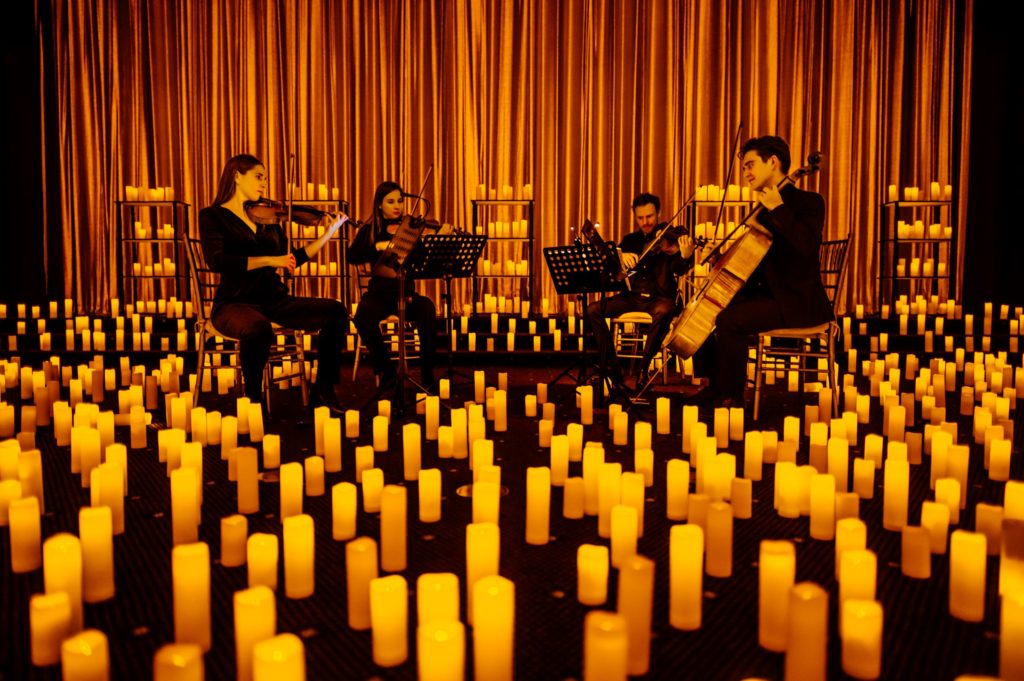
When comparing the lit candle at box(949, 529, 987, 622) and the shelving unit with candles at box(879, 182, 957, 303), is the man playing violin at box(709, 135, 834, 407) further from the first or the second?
the shelving unit with candles at box(879, 182, 957, 303)

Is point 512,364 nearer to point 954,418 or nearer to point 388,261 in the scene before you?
point 388,261

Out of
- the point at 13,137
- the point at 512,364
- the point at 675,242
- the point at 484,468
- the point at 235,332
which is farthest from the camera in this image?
the point at 13,137

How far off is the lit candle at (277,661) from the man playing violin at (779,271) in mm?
2922

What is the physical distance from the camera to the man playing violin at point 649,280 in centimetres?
434

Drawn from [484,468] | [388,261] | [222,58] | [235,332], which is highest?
[222,58]

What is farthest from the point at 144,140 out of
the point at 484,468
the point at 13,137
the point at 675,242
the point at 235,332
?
the point at 484,468

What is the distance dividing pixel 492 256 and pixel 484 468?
17.9ft

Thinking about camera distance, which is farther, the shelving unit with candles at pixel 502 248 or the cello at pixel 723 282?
the shelving unit with candles at pixel 502 248

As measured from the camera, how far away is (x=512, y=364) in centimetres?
592

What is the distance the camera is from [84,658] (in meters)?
1.21

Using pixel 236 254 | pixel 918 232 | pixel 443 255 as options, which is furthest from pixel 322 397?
pixel 918 232

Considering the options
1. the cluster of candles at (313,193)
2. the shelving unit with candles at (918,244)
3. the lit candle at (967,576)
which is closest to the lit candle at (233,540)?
the lit candle at (967,576)

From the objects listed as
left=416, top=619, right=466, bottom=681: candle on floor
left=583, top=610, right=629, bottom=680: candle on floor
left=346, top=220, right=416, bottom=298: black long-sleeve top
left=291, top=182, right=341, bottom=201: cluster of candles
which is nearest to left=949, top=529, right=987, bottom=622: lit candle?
left=583, top=610, right=629, bottom=680: candle on floor

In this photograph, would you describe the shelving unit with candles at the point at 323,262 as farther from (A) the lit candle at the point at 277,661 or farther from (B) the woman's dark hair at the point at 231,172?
(A) the lit candle at the point at 277,661
